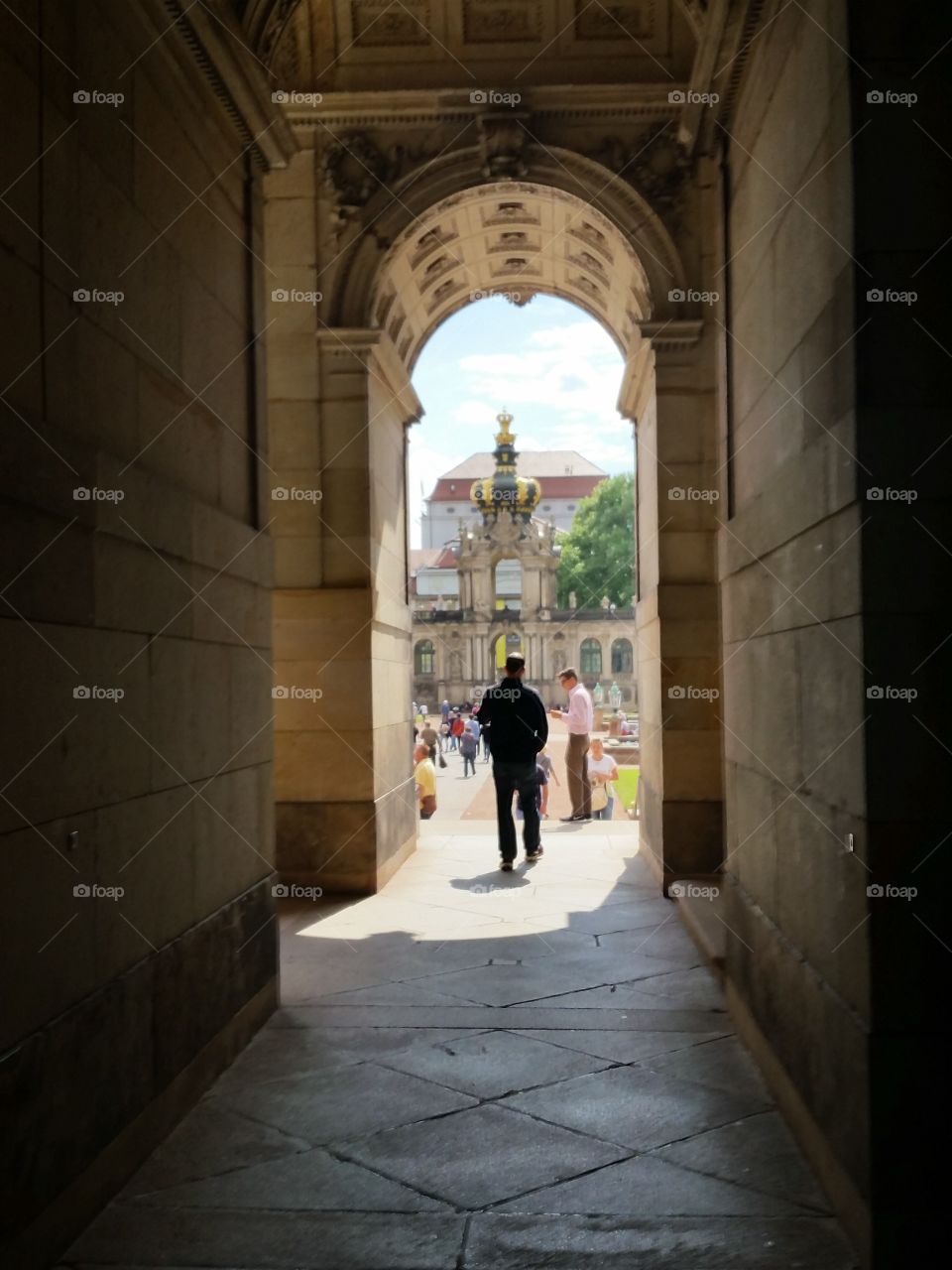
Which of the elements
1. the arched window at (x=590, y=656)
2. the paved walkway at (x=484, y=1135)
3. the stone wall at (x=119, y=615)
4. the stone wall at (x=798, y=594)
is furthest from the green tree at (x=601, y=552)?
the stone wall at (x=119, y=615)

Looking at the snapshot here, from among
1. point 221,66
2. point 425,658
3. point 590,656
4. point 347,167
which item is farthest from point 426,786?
point 425,658

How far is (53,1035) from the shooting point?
3514mm

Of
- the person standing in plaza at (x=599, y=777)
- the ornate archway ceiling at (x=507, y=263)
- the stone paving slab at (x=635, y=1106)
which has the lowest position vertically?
the stone paving slab at (x=635, y=1106)

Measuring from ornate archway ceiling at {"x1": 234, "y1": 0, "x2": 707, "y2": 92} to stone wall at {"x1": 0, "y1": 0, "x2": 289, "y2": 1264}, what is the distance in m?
4.51

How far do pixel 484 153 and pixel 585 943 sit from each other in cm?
690

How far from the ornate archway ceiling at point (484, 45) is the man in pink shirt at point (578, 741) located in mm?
6583

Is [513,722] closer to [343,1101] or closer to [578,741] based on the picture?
[578,741]

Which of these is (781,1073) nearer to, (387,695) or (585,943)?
(585,943)

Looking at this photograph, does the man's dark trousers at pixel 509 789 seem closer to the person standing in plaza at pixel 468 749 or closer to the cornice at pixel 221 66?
the cornice at pixel 221 66

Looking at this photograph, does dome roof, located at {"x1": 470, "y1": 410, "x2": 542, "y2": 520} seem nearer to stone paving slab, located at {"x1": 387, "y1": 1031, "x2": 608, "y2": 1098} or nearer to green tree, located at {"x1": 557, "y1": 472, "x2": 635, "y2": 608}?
green tree, located at {"x1": 557, "y1": 472, "x2": 635, "y2": 608}

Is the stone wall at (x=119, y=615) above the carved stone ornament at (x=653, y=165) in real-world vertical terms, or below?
below

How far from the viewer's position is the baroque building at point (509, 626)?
222ft

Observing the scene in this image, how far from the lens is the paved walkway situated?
12.0 feet

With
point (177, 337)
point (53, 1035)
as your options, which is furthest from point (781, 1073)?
point (177, 337)
